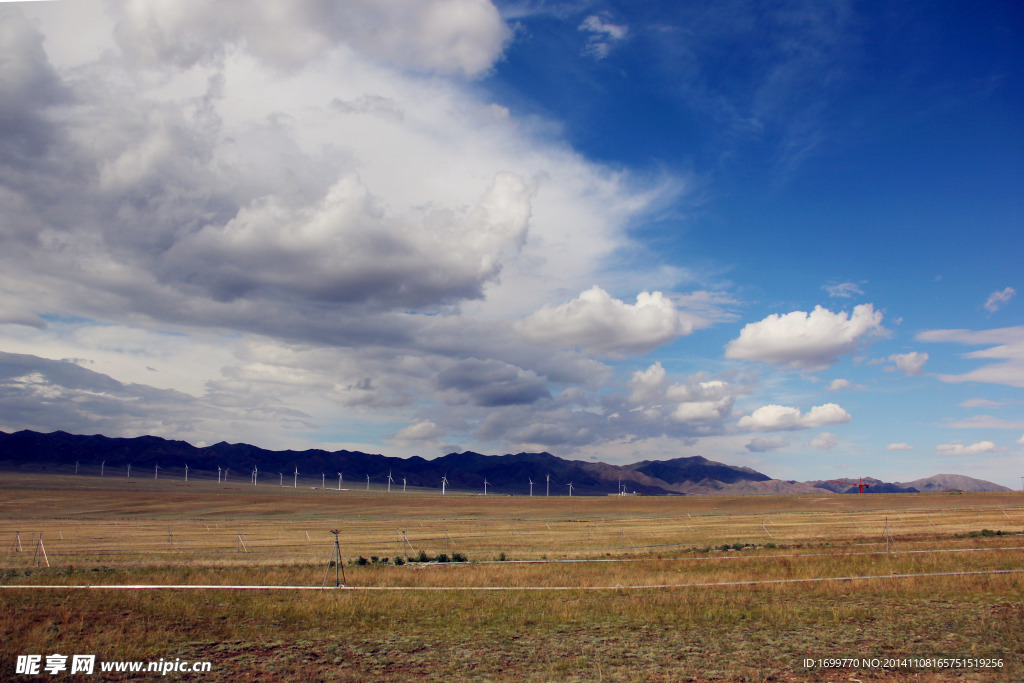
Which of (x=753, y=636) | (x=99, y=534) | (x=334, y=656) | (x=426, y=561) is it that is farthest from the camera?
(x=99, y=534)

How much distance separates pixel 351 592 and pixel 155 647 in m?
7.78

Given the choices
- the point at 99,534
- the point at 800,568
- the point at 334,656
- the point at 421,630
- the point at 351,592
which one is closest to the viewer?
the point at 334,656

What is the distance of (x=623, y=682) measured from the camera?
11.0m

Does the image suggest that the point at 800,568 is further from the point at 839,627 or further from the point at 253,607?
the point at 253,607

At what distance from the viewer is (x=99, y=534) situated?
59.0 meters

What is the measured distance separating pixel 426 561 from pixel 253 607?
14.0 meters

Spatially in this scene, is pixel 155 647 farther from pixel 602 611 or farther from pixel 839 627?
pixel 839 627

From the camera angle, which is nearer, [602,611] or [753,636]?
[753,636]

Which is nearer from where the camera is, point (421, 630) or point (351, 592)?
point (421, 630)

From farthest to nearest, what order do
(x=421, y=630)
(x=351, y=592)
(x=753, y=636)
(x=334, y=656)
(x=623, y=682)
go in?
(x=351, y=592), (x=421, y=630), (x=753, y=636), (x=334, y=656), (x=623, y=682)

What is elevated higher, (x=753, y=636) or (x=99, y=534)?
(x=753, y=636)

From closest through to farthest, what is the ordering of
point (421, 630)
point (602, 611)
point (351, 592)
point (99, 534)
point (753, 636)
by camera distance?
point (753, 636), point (421, 630), point (602, 611), point (351, 592), point (99, 534)

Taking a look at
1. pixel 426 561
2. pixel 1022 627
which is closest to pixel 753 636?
pixel 1022 627

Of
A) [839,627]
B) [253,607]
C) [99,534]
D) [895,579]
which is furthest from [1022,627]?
[99,534]
